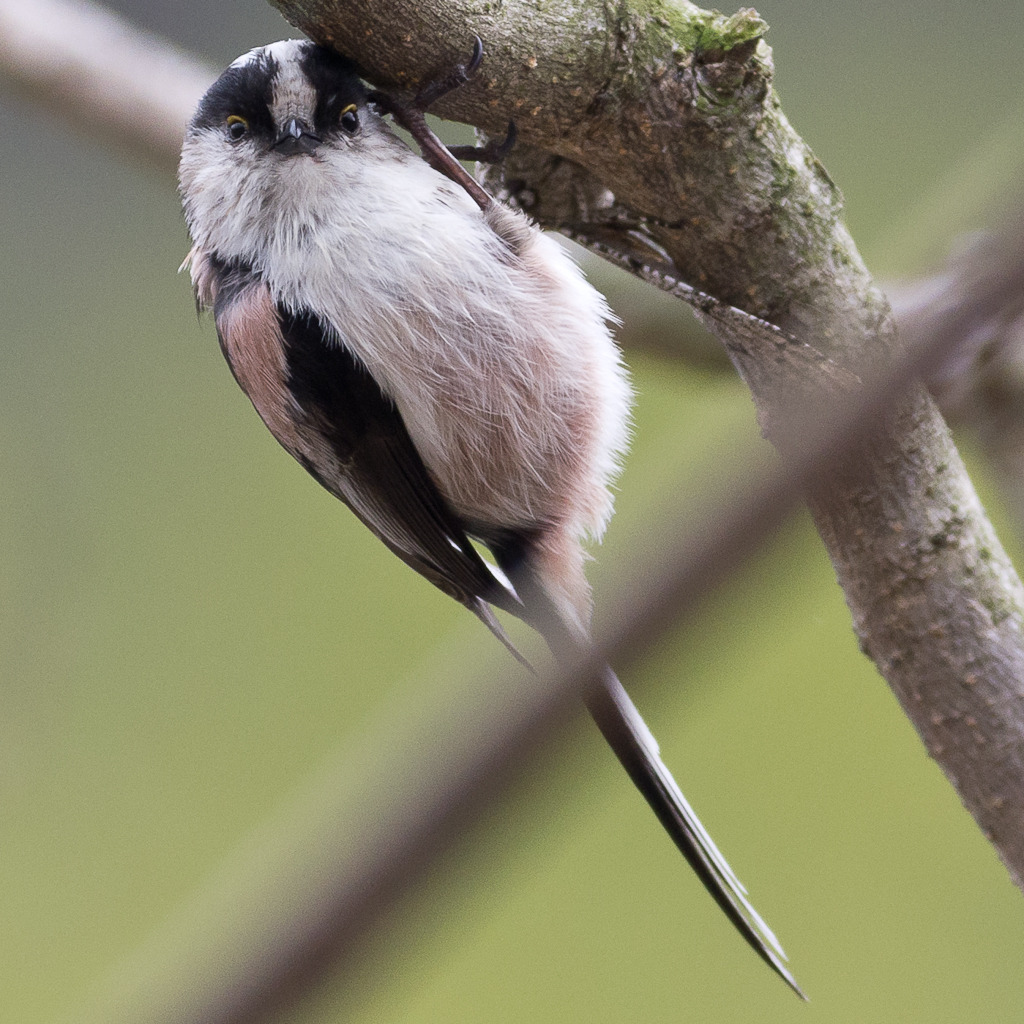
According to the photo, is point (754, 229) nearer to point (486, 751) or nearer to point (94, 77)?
point (486, 751)

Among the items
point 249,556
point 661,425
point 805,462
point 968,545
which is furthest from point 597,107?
point 249,556

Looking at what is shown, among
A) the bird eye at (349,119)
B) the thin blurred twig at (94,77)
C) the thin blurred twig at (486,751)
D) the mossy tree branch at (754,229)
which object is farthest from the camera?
the thin blurred twig at (94,77)

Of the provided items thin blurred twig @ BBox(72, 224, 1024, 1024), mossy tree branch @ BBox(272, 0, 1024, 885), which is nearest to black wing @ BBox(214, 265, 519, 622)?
mossy tree branch @ BBox(272, 0, 1024, 885)

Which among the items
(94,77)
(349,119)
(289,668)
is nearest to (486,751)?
(349,119)

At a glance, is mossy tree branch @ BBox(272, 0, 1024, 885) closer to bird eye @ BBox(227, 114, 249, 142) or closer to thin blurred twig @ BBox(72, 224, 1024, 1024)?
bird eye @ BBox(227, 114, 249, 142)

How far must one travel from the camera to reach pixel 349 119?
3.83 ft

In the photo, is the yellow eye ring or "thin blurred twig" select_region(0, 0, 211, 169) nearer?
the yellow eye ring

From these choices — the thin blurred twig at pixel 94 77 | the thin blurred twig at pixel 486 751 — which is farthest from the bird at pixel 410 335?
the thin blurred twig at pixel 486 751

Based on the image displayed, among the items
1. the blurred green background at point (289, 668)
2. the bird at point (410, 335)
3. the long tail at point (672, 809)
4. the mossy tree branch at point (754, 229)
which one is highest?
the mossy tree branch at point (754, 229)

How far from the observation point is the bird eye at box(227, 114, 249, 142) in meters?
1.22

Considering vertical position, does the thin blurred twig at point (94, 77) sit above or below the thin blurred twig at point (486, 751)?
below

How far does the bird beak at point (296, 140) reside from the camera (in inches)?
45.6

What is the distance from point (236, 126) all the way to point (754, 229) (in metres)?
0.56

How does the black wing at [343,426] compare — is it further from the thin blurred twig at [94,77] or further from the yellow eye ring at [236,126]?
the thin blurred twig at [94,77]
